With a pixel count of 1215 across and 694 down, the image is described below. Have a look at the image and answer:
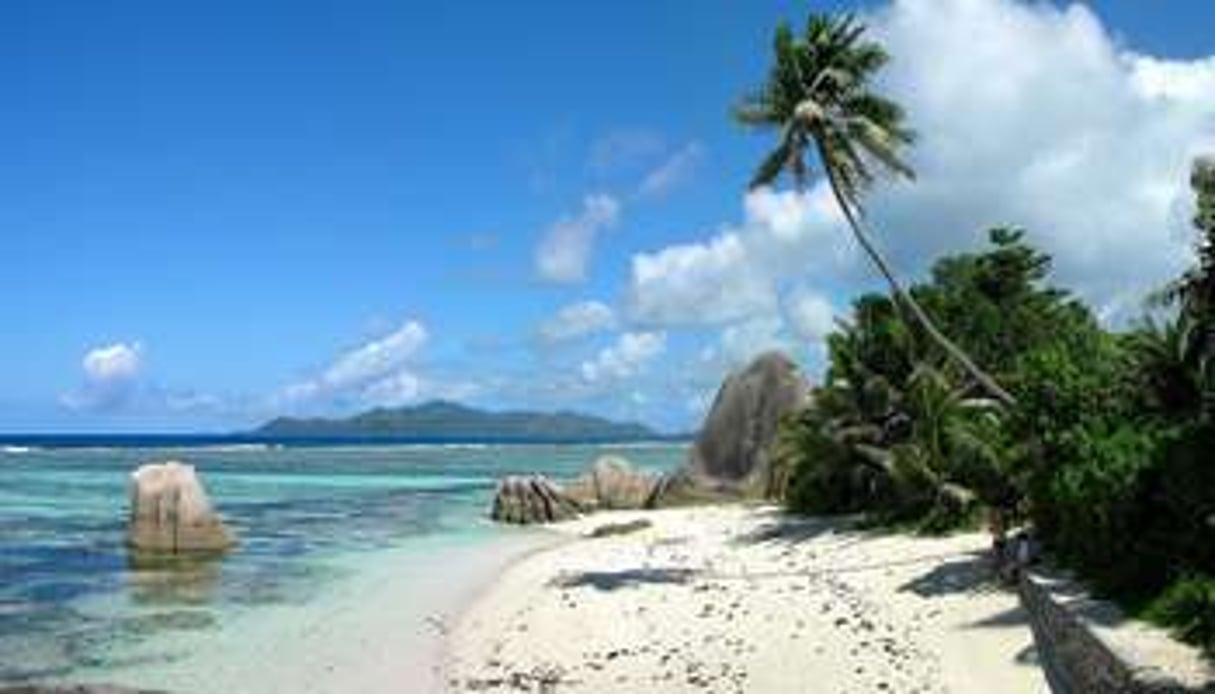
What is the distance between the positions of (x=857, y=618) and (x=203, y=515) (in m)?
17.6

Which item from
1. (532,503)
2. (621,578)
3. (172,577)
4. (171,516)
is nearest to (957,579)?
(621,578)

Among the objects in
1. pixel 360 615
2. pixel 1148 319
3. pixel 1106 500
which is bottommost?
pixel 360 615

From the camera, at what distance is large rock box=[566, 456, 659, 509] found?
4381cm

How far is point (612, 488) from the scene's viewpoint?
145 feet

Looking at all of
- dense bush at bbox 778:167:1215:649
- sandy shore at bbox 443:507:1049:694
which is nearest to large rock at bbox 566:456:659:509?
dense bush at bbox 778:167:1215:649

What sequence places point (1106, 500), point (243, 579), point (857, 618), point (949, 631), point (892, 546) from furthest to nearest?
point (243, 579)
point (892, 546)
point (857, 618)
point (949, 631)
point (1106, 500)

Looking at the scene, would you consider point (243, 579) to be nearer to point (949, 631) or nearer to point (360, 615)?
point (360, 615)

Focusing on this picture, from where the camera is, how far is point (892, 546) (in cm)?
2559

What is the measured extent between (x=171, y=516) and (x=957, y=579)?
17.6 metres

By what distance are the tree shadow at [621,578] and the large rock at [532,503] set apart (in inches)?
580

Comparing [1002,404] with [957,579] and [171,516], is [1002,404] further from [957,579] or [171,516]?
[171,516]

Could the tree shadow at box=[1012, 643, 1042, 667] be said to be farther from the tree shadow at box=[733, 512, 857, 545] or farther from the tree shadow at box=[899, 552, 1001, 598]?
the tree shadow at box=[733, 512, 857, 545]

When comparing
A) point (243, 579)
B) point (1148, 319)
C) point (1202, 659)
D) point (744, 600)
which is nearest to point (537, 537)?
point (243, 579)

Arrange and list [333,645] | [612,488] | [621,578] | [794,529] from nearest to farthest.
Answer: [333,645] → [621,578] → [794,529] → [612,488]
